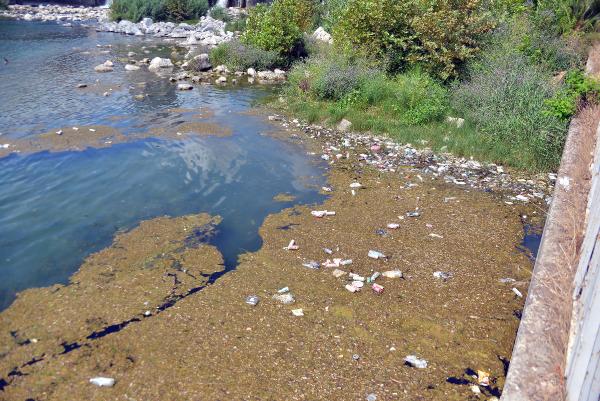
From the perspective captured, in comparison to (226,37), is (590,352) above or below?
above

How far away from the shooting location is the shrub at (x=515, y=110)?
26.9 feet

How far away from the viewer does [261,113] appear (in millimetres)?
11664

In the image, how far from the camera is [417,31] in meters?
11.1

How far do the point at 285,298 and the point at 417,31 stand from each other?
857 cm

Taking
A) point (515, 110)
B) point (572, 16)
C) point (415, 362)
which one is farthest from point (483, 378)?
point (572, 16)

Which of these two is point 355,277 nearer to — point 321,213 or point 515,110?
point 321,213

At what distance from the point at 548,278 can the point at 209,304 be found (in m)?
3.18

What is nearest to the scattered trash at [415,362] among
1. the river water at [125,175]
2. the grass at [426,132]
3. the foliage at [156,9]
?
the river water at [125,175]

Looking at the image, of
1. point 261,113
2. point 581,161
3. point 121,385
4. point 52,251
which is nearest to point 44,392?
point 121,385

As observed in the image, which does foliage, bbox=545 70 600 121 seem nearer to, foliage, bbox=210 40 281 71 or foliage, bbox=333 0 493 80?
foliage, bbox=333 0 493 80

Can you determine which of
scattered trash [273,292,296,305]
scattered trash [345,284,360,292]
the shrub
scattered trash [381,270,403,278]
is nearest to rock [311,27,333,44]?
the shrub

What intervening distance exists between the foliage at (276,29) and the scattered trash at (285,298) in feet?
42.8

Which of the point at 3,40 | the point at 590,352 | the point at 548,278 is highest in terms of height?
the point at 590,352

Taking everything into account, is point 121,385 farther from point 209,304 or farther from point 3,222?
point 3,222
